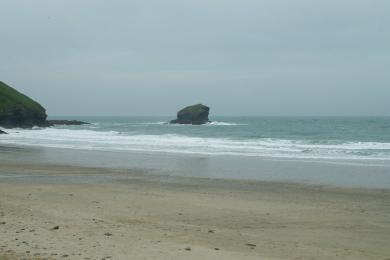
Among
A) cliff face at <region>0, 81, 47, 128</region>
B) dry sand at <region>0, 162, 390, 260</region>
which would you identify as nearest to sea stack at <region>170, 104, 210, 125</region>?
cliff face at <region>0, 81, 47, 128</region>

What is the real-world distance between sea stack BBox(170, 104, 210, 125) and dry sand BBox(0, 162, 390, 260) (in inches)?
3097

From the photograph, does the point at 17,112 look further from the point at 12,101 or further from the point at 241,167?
the point at 241,167

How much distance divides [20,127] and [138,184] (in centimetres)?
5544

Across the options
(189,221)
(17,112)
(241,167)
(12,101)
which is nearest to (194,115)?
(12,101)

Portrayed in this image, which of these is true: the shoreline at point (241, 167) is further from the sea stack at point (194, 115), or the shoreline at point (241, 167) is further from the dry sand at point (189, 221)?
the sea stack at point (194, 115)

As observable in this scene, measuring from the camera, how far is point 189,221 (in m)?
10.2

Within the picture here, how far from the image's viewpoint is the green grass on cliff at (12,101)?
6794 cm

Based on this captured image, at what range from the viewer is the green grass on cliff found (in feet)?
223

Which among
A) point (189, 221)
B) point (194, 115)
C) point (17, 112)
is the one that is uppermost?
point (194, 115)

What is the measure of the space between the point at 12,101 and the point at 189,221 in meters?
65.2

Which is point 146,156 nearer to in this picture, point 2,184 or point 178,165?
point 178,165

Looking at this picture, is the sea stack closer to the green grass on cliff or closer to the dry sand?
the green grass on cliff

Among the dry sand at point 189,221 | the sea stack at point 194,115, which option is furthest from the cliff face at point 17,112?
the dry sand at point 189,221

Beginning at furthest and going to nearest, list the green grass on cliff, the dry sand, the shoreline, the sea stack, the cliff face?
the sea stack < the green grass on cliff < the cliff face < the shoreline < the dry sand
